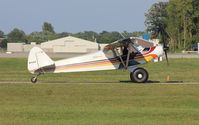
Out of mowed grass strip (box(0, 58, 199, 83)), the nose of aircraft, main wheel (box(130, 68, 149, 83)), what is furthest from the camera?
mowed grass strip (box(0, 58, 199, 83))

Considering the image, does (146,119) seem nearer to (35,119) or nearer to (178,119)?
(178,119)

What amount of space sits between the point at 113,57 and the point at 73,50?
114177 millimetres

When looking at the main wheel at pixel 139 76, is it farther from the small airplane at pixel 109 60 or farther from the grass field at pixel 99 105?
the grass field at pixel 99 105

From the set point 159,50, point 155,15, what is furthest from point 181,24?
point 159,50

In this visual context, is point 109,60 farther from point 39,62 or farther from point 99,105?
point 99,105

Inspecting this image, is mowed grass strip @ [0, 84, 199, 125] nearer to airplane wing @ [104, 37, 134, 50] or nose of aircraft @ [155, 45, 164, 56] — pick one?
airplane wing @ [104, 37, 134, 50]

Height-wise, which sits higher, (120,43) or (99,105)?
(120,43)

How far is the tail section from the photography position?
89.8 ft

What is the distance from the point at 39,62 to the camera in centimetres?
2734

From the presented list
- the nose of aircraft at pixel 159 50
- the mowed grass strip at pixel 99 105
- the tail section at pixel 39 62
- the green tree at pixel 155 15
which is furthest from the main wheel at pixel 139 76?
the green tree at pixel 155 15

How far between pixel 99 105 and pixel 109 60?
11.5 meters

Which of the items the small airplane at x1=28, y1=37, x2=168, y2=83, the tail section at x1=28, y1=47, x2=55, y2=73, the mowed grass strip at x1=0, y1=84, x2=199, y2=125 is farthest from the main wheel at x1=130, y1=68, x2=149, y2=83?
the tail section at x1=28, y1=47, x2=55, y2=73

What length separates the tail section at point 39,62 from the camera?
27.4m

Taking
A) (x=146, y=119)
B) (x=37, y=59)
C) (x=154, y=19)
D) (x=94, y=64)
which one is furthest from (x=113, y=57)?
(x=154, y=19)
